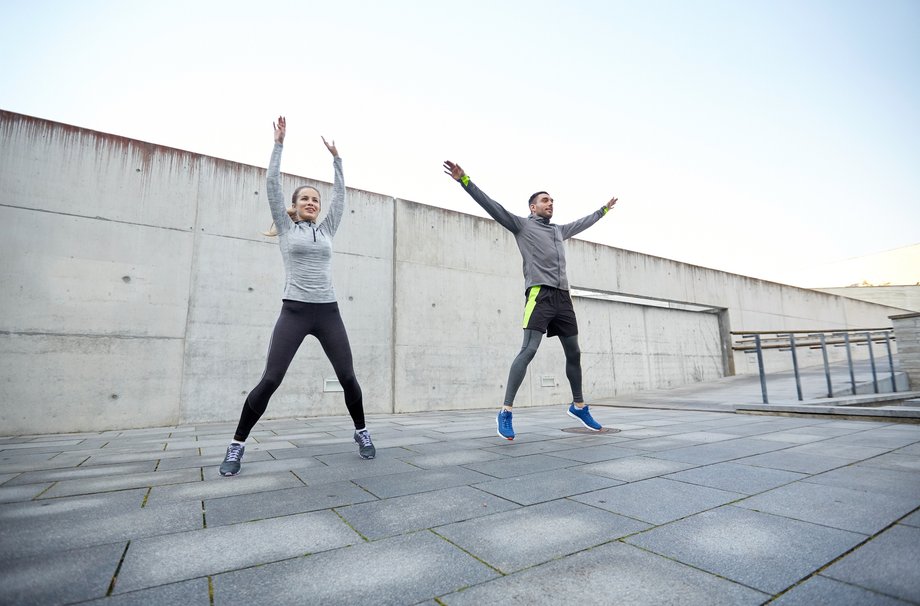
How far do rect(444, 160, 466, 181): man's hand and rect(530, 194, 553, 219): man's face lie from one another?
35.5 inches

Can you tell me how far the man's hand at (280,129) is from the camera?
9.42 feet

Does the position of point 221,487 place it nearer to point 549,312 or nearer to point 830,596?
point 830,596

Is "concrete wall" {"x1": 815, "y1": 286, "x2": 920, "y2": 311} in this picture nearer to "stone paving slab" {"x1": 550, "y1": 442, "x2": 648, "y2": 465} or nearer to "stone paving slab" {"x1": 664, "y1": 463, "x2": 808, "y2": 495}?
"stone paving slab" {"x1": 550, "y1": 442, "x2": 648, "y2": 465}

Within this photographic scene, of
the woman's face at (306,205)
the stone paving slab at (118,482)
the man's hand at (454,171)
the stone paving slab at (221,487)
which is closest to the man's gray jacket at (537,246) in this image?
the man's hand at (454,171)

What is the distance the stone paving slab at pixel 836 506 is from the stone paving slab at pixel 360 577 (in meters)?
1.25

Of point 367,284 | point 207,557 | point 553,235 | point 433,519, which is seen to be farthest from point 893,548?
point 367,284

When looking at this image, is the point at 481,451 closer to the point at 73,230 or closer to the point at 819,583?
the point at 819,583

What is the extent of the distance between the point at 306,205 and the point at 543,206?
2.14 meters

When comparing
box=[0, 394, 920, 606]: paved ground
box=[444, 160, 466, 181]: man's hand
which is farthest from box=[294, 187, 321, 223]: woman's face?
box=[0, 394, 920, 606]: paved ground

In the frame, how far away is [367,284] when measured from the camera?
22.7ft

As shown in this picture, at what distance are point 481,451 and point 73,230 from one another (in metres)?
5.59

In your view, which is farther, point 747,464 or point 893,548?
point 747,464

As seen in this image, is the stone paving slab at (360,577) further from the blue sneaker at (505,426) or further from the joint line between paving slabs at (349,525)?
the blue sneaker at (505,426)

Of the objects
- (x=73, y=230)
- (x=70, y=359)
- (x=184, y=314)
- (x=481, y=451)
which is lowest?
(x=481, y=451)
